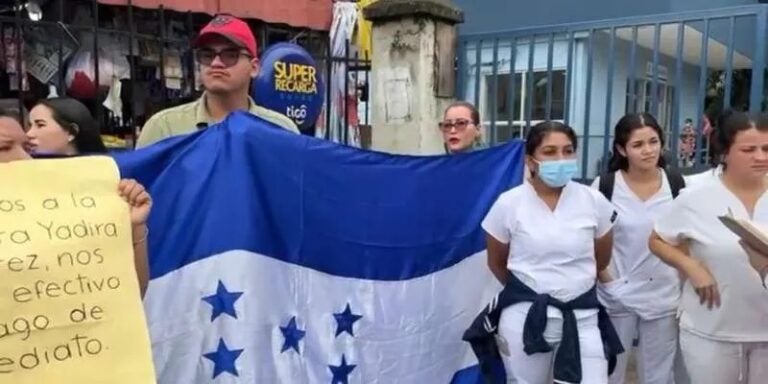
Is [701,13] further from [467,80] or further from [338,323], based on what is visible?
[338,323]

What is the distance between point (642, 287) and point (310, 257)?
163 cm

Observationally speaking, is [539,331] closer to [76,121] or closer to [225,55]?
[225,55]

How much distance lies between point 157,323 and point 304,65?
3658mm

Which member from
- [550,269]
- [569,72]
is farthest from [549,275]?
[569,72]

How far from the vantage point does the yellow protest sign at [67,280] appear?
81.0 inches

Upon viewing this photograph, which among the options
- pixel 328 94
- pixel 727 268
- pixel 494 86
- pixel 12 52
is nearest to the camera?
pixel 727 268

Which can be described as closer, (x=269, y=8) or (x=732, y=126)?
(x=732, y=126)

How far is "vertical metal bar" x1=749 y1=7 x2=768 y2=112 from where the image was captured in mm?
4855

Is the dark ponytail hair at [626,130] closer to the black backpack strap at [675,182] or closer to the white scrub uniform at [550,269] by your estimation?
the black backpack strap at [675,182]

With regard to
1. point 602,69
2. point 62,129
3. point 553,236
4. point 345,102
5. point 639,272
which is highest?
point 602,69

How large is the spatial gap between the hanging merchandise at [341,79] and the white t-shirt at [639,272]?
12.3 feet

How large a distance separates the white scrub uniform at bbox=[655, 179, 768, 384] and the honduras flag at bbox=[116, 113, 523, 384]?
99 centimetres

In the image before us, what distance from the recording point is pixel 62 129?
301 centimetres

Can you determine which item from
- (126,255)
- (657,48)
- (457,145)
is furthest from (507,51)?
(126,255)
